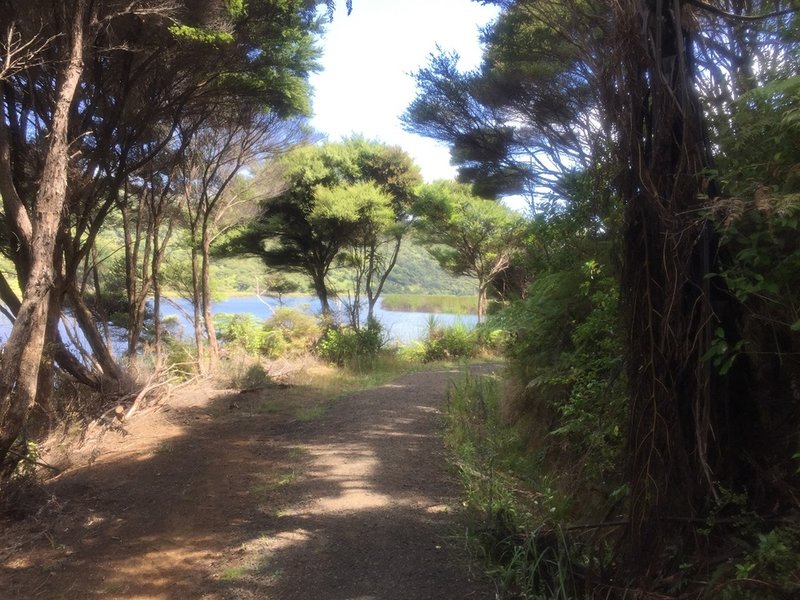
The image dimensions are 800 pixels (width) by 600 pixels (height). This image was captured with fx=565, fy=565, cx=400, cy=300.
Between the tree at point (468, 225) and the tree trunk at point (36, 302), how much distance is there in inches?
553

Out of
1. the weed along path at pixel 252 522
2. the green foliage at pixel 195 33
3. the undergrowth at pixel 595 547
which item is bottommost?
the weed along path at pixel 252 522

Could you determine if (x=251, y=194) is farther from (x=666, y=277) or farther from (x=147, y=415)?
(x=666, y=277)

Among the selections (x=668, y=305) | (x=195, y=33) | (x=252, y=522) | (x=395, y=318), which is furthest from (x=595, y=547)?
(x=395, y=318)

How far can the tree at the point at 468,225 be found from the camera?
62.3 ft

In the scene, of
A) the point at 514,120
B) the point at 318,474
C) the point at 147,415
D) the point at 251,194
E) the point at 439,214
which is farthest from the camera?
the point at 439,214

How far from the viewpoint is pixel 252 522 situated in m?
4.77

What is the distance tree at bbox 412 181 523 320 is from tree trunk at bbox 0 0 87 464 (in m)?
14.0

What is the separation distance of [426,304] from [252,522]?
19403mm

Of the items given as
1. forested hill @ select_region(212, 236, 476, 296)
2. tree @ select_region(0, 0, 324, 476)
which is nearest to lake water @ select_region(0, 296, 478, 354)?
forested hill @ select_region(212, 236, 476, 296)

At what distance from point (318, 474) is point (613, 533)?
11.6 feet

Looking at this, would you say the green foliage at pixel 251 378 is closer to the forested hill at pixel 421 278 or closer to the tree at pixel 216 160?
the tree at pixel 216 160

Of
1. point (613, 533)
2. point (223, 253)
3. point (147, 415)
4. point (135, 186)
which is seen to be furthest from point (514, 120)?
point (223, 253)

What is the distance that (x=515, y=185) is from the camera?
39.0ft

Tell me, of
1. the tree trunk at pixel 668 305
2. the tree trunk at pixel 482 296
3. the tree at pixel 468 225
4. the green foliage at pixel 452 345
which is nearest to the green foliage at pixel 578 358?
the tree trunk at pixel 668 305
